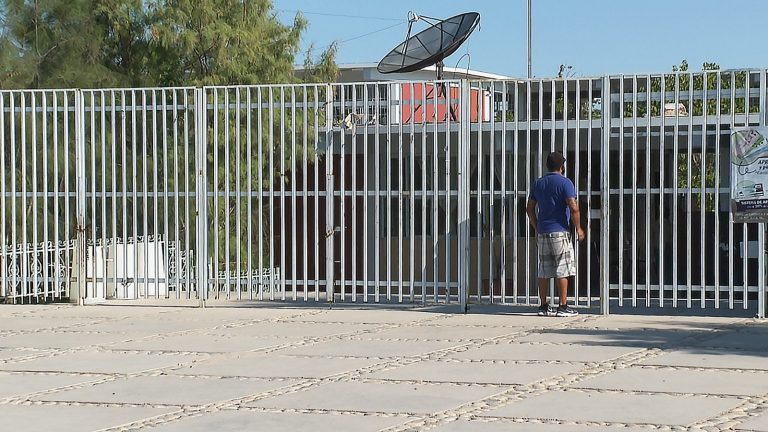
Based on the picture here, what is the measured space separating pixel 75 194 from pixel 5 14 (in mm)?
14724

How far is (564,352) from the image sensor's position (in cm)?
1006

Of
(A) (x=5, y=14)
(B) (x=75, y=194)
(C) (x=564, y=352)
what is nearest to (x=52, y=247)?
(B) (x=75, y=194)

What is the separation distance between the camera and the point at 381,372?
29.9 feet

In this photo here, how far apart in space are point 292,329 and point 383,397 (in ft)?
13.9

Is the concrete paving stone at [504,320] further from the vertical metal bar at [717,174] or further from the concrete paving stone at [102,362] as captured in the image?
the concrete paving stone at [102,362]

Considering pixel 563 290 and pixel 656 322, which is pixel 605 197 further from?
pixel 656 322

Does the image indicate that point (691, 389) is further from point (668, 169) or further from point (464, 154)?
point (668, 169)

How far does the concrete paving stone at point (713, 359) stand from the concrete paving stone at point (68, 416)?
12.8ft

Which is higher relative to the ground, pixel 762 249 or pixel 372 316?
pixel 762 249

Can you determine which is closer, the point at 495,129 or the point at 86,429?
the point at 86,429

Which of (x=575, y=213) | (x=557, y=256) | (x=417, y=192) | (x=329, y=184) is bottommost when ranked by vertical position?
(x=557, y=256)

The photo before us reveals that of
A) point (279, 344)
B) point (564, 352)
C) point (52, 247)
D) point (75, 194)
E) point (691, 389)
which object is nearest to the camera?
point (691, 389)

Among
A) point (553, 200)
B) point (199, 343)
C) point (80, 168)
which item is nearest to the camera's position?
point (199, 343)

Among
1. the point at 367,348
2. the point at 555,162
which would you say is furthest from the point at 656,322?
the point at 367,348
